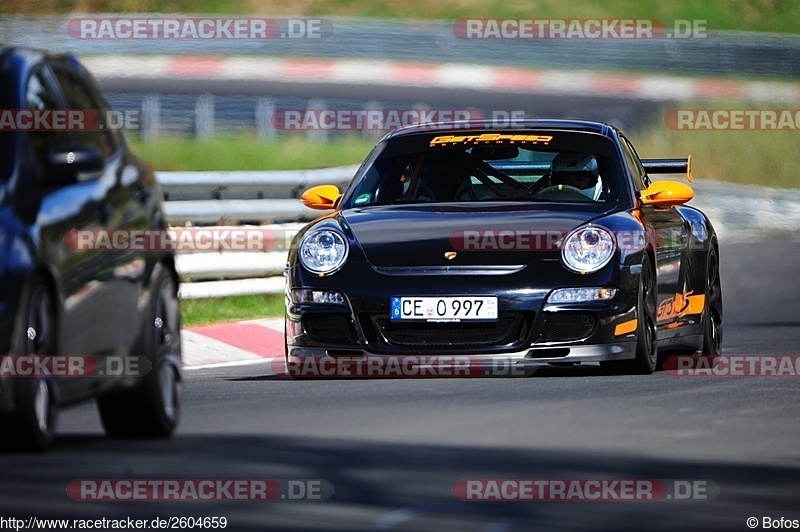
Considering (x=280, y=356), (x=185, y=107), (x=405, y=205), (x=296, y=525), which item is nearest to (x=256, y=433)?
(x=296, y=525)

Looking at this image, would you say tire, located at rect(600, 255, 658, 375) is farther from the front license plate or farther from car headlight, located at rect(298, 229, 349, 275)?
car headlight, located at rect(298, 229, 349, 275)

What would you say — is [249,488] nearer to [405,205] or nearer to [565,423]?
[565,423]

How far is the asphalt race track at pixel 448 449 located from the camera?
621 centimetres

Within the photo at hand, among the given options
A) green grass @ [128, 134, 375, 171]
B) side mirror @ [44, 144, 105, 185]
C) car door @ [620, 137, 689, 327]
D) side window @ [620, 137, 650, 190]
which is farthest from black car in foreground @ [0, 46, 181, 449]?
green grass @ [128, 134, 375, 171]

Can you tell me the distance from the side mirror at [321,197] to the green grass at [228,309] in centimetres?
333

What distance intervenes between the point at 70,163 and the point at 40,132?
0.30 m

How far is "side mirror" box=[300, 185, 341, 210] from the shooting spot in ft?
36.2

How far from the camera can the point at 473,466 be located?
7.21m

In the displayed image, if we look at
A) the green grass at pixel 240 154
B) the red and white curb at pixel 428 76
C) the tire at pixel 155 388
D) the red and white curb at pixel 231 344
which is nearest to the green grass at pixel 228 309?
the red and white curb at pixel 231 344

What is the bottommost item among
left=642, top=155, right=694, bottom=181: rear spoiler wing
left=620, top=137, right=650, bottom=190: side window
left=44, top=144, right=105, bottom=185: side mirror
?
left=642, top=155, right=694, bottom=181: rear spoiler wing

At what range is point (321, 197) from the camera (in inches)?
434

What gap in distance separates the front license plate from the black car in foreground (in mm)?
Result: 1773

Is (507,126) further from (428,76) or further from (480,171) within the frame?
(428,76)

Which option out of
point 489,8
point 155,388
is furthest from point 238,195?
point 489,8
